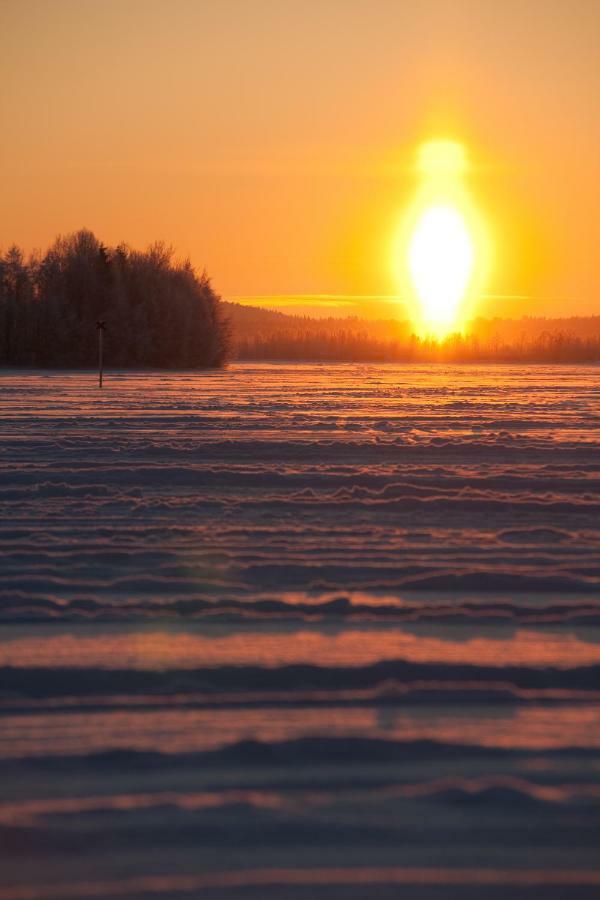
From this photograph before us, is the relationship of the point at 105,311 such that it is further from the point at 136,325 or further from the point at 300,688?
the point at 300,688

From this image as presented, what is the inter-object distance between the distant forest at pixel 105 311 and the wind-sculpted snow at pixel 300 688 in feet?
120

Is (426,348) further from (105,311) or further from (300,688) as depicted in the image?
(300,688)

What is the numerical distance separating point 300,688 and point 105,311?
42523mm

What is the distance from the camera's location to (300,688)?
128 inches

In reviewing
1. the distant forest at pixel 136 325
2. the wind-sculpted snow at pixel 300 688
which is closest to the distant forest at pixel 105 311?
the distant forest at pixel 136 325

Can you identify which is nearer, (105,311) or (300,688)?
(300,688)

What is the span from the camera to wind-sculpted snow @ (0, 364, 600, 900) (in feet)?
7.22

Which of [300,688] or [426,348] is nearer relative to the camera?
[300,688]

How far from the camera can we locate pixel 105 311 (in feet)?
145

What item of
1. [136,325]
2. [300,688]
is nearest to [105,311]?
[136,325]

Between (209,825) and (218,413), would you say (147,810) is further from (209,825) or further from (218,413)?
(218,413)

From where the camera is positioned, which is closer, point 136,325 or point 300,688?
point 300,688

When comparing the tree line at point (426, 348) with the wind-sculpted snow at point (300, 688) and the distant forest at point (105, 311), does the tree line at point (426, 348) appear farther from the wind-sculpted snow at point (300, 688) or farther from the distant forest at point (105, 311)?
the wind-sculpted snow at point (300, 688)

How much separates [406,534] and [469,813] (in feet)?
11.2
